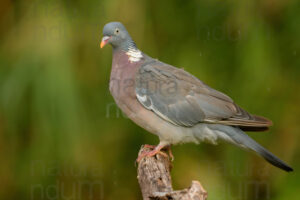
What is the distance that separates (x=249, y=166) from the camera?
446 centimetres

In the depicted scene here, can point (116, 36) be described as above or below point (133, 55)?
above

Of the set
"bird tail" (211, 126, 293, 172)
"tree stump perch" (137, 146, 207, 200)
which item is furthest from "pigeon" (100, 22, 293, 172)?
"tree stump perch" (137, 146, 207, 200)

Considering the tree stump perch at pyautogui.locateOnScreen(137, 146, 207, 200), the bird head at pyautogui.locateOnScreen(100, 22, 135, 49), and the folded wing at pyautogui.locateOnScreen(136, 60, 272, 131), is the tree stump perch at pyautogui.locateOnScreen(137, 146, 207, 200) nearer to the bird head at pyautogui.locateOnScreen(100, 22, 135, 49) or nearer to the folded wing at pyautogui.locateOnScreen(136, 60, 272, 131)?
the folded wing at pyautogui.locateOnScreen(136, 60, 272, 131)

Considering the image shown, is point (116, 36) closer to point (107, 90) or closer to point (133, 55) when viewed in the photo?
point (133, 55)

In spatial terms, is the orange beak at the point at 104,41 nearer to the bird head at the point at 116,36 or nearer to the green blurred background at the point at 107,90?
the bird head at the point at 116,36

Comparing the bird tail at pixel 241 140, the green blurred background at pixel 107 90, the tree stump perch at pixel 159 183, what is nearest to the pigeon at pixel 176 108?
the bird tail at pixel 241 140

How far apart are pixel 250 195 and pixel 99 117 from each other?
1.60m

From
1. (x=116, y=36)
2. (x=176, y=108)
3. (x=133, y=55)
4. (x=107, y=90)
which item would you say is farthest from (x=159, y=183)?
(x=107, y=90)

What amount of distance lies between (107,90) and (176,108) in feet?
3.17

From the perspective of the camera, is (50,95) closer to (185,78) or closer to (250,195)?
(185,78)

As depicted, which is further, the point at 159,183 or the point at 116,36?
the point at 116,36

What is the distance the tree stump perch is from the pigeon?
14 cm

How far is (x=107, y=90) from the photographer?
4.36m

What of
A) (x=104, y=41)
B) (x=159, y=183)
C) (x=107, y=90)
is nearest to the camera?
(x=159, y=183)
